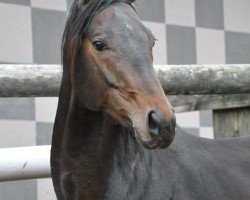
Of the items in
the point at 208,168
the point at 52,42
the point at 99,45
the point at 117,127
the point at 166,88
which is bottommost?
the point at 208,168

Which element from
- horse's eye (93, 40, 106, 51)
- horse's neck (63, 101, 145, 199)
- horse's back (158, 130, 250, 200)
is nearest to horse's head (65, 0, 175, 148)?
horse's eye (93, 40, 106, 51)

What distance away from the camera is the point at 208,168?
11.4 feet

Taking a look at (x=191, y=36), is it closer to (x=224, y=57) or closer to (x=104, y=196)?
(x=224, y=57)

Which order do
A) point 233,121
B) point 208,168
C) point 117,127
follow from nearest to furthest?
point 117,127
point 208,168
point 233,121

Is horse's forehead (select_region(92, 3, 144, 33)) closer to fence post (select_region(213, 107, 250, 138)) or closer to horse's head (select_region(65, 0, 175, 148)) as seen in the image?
horse's head (select_region(65, 0, 175, 148))

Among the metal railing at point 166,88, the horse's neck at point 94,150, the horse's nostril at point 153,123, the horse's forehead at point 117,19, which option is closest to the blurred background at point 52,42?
the metal railing at point 166,88

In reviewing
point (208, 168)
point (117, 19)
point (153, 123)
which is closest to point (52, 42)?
point (208, 168)

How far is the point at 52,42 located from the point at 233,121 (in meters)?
1.40

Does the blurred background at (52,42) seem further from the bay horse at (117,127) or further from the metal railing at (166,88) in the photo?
the bay horse at (117,127)

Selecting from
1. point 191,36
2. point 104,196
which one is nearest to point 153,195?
point 104,196

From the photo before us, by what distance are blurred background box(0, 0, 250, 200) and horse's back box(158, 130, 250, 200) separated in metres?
1.67

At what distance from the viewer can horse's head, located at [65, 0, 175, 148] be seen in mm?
2904

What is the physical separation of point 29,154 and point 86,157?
1.73 feet

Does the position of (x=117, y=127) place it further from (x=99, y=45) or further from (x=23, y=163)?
(x=23, y=163)
